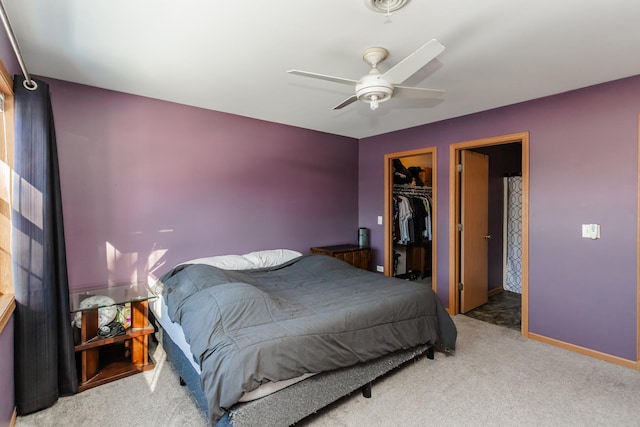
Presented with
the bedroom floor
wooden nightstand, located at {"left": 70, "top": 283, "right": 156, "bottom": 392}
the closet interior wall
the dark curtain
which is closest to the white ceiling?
the dark curtain

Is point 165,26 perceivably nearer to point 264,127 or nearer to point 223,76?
point 223,76

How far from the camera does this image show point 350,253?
168 inches

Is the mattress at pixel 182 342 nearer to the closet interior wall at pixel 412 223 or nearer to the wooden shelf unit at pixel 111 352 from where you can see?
the wooden shelf unit at pixel 111 352

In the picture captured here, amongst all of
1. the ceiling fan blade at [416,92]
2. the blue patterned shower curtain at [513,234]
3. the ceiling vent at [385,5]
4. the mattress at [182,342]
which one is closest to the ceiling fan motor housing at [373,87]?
the ceiling fan blade at [416,92]

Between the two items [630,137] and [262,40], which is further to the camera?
[630,137]

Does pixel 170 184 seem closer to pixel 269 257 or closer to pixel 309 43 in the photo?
pixel 269 257

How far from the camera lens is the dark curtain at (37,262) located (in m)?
1.97

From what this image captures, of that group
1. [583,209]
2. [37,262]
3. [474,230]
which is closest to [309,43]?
[37,262]

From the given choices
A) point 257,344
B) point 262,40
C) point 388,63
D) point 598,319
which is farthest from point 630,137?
point 257,344

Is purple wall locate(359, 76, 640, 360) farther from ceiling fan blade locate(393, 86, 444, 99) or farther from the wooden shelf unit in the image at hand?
the wooden shelf unit

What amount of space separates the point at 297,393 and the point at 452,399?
3.77ft

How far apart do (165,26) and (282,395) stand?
226 cm

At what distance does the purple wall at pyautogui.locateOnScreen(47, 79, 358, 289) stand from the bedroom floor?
2283mm

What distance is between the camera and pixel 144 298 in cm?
252
